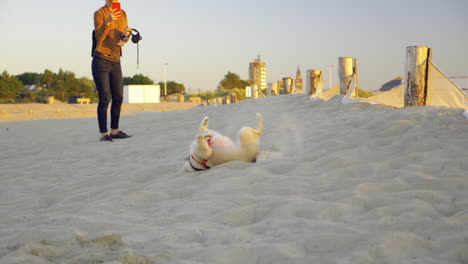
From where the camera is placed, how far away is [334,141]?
476 centimetres

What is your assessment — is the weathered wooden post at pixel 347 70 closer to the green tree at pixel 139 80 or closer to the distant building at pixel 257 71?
the distant building at pixel 257 71

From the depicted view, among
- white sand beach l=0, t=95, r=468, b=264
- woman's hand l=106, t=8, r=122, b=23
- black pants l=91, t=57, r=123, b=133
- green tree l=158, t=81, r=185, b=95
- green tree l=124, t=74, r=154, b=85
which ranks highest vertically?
green tree l=124, t=74, r=154, b=85

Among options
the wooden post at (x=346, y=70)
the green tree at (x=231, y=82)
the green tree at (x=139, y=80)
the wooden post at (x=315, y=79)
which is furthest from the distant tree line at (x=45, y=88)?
the wooden post at (x=346, y=70)

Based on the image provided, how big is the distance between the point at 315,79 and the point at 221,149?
7.32 m

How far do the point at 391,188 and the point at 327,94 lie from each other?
6.68 metres

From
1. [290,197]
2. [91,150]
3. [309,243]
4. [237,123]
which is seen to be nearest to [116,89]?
[91,150]

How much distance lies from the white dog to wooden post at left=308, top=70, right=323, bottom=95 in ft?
22.5

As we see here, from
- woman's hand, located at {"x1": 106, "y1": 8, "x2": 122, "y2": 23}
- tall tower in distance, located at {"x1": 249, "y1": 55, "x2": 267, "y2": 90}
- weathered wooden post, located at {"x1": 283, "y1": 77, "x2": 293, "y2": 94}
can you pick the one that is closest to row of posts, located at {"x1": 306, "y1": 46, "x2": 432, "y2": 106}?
woman's hand, located at {"x1": 106, "y1": 8, "x2": 122, "y2": 23}

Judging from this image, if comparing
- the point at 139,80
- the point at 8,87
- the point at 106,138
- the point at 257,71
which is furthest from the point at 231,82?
the point at 106,138

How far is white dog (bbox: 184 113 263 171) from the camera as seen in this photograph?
4.05 m

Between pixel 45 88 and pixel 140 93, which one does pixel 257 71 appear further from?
pixel 45 88

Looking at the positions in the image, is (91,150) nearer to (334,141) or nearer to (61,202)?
(61,202)

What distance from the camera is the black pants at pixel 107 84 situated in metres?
6.74

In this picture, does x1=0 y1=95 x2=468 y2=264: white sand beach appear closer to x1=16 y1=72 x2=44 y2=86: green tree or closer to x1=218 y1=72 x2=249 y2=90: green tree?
x1=16 y1=72 x2=44 y2=86: green tree
